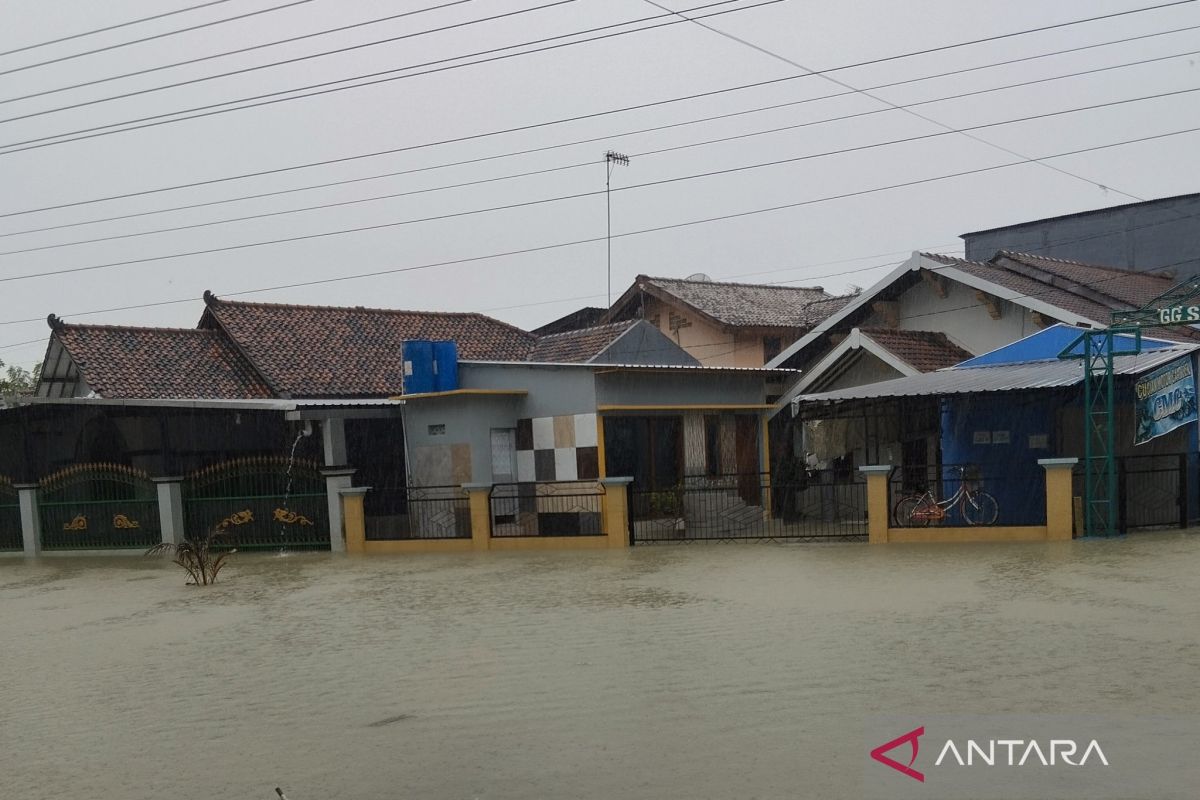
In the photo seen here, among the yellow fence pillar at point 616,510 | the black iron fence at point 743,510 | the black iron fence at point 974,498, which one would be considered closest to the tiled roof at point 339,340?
the black iron fence at point 743,510

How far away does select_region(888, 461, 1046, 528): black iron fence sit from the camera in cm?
1642

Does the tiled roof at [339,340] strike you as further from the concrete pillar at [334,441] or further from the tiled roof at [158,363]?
the concrete pillar at [334,441]

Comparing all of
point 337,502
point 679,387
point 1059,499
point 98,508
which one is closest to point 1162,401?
point 1059,499

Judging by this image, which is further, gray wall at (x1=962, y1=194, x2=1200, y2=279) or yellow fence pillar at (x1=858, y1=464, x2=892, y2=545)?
gray wall at (x1=962, y1=194, x2=1200, y2=279)

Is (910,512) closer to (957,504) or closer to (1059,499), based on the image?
(957,504)

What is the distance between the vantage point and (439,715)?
6930 mm

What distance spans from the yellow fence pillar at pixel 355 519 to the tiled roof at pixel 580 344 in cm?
784

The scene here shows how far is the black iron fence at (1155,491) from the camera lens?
1502 centimetres

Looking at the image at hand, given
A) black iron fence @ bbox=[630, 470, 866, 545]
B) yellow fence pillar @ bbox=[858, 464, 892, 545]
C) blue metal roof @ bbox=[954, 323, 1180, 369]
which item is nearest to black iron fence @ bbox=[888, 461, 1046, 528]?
yellow fence pillar @ bbox=[858, 464, 892, 545]

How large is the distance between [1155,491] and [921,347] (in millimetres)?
5964

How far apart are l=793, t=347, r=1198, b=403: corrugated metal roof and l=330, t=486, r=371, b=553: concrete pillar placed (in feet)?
26.4

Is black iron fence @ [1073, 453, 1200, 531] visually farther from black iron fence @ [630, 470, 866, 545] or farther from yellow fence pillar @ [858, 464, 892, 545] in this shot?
black iron fence @ [630, 470, 866, 545]

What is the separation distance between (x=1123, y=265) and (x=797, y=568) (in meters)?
22.4

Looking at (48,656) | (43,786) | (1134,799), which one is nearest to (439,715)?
(43,786)
